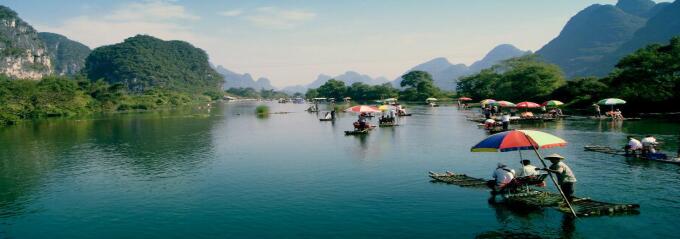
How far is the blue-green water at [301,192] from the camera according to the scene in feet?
54.6

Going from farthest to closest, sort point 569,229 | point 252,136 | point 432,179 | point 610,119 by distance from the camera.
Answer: point 610,119 < point 252,136 < point 432,179 < point 569,229

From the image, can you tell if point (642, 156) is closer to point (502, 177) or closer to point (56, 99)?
point (502, 177)

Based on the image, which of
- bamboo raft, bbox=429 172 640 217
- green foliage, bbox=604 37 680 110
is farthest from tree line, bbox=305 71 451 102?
bamboo raft, bbox=429 172 640 217

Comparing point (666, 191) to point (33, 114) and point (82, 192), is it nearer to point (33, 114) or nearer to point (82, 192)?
point (82, 192)

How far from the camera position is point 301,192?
22406 mm

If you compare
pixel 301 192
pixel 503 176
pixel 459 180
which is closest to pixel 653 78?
pixel 459 180

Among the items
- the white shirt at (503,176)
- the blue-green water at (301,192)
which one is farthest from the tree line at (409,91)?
the white shirt at (503,176)

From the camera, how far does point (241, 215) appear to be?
743 inches

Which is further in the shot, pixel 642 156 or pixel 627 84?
pixel 627 84

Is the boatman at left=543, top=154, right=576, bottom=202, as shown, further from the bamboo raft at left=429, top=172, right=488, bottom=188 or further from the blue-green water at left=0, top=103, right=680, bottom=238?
the bamboo raft at left=429, top=172, right=488, bottom=188

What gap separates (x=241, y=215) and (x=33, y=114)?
94670 mm

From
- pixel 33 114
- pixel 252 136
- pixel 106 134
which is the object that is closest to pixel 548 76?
pixel 252 136

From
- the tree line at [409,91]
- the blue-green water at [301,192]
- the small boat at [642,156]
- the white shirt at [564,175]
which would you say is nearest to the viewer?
the blue-green water at [301,192]

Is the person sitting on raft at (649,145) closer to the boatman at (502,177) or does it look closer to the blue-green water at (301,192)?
the blue-green water at (301,192)
